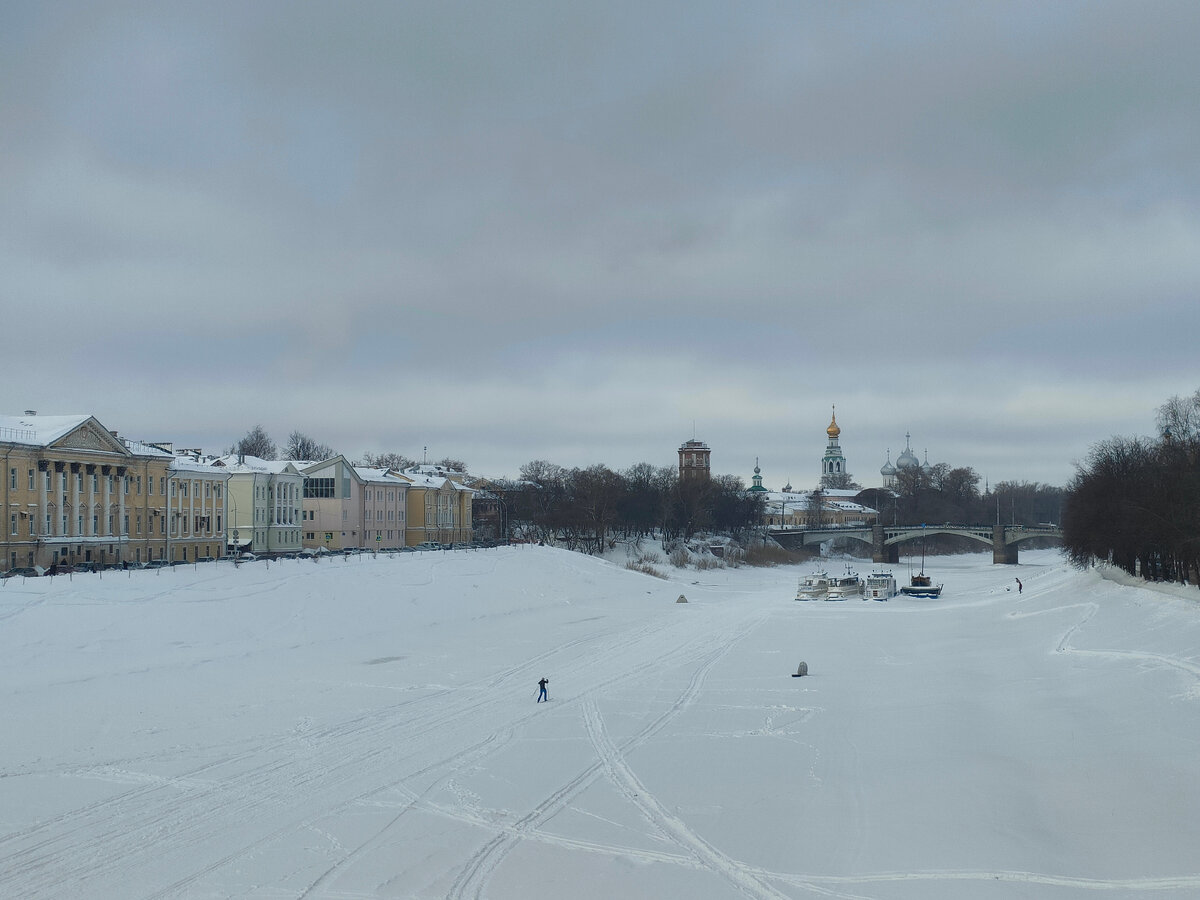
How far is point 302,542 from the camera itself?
89375 mm

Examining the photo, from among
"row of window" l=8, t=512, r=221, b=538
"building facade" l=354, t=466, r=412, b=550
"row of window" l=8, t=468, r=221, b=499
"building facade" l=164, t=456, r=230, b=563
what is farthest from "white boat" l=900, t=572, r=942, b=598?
"row of window" l=8, t=468, r=221, b=499

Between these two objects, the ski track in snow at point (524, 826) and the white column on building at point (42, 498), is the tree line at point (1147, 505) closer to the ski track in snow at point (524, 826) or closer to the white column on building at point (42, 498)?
the ski track in snow at point (524, 826)

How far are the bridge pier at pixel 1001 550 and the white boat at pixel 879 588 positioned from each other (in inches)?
2121

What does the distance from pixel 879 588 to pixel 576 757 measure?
55.1 m

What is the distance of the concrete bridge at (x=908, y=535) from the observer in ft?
410

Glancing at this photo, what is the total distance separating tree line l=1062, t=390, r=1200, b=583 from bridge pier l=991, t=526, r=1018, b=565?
50.1m

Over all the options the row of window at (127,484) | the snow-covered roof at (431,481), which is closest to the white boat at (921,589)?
the snow-covered roof at (431,481)

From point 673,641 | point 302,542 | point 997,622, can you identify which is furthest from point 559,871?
point 302,542

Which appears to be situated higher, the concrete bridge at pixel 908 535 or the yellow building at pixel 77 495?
the yellow building at pixel 77 495

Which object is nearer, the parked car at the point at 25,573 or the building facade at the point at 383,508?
the parked car at the point at 25,573

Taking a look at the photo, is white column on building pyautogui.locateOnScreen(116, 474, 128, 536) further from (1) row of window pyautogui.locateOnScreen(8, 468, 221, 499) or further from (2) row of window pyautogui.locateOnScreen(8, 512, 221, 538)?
(2) row of window pyautogui.locateOnScreen(8, 512, 221, 538)

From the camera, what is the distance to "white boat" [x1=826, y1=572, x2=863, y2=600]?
245 feet

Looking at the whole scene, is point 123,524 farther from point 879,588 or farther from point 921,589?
point 921,589

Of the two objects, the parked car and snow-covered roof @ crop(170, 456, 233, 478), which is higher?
snow-covered roof @ crop(170, 456, 233, 478)
